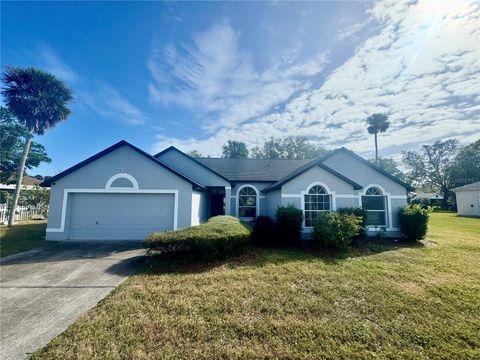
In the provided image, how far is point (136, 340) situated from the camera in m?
3.65

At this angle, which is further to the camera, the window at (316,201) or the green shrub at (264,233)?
the window at (316,201)

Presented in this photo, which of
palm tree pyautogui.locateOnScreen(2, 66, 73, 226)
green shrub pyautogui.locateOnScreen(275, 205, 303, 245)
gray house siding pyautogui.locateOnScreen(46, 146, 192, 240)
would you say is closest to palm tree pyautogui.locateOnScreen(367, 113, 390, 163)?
green shrub pyautogui.locateOnScreen(275, 205, 303, 245)

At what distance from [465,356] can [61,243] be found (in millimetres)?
14493

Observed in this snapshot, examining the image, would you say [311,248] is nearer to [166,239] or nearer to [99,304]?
[166,239]

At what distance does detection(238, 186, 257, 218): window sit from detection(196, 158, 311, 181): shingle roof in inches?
37.7

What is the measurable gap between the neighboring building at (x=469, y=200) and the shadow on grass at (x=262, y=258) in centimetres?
2850

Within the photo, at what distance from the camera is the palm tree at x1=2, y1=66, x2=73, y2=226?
18219 mm

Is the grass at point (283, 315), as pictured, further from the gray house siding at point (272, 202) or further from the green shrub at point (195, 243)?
the gray house siding at point (272, 202)

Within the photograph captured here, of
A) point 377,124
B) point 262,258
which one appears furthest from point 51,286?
point 377,124

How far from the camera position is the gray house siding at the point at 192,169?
15331 millimetres

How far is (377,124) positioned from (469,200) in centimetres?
1591

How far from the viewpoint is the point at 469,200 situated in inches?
1174

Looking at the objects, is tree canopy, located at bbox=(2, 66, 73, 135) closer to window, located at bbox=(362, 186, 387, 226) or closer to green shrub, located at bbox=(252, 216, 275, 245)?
green shrub, located at bbox=(252, 216, 275, 245)

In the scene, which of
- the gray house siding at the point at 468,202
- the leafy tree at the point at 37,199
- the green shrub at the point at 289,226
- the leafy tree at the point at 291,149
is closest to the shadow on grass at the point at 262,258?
the green shrub at the point at 289,226
